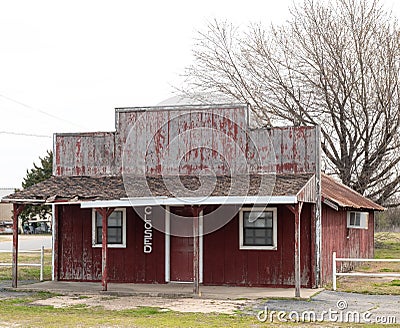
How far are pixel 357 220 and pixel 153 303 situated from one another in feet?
34.8

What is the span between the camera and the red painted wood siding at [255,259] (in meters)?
18.6

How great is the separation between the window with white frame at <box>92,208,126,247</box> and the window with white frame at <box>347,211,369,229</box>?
7360mm

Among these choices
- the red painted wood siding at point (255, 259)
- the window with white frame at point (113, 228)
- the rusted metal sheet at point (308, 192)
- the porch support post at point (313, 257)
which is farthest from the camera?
the window with white frame at point (113, 228)

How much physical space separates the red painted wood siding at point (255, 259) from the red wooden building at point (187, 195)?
2 cm

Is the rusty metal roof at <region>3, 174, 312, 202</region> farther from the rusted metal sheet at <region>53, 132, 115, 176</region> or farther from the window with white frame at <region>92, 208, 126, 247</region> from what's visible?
the window with white frame at <region>92, 208, 126, 247</region>

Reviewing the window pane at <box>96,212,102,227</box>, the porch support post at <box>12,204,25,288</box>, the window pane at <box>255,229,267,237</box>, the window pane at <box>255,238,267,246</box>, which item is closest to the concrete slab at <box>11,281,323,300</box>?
the porch support post at <box>12,204,25,288</box>


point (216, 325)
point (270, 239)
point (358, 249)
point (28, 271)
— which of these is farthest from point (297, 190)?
point (28, 271)

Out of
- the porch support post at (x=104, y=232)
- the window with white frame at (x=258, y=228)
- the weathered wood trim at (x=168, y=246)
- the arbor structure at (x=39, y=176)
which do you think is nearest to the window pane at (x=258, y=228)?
the window with white frame at (x=258, y=228)

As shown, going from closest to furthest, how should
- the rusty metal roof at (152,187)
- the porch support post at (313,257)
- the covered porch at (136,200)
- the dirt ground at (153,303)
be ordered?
the dirt ground at (153,303)
the covered porch at (136,200)
the rusty metal roof at (152,187)
the porch support post at (313,257)

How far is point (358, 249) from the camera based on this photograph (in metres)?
25.2

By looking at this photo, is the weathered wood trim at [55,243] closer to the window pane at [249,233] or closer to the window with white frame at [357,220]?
the window pane at [249,233]

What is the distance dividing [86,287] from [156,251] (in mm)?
1978

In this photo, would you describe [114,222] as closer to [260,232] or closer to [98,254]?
[98,254]

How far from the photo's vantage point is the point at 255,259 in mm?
18781
